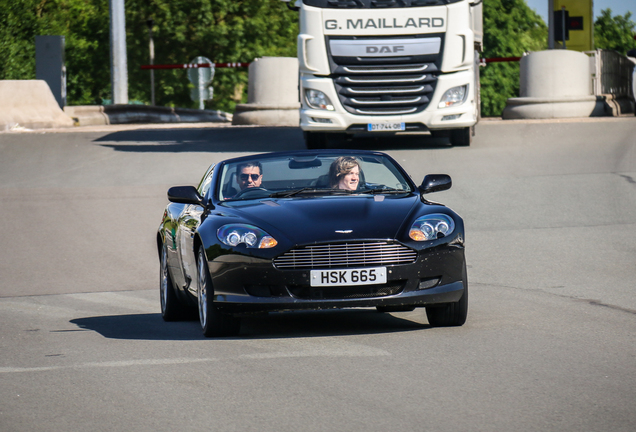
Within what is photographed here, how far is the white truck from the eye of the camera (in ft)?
70.3

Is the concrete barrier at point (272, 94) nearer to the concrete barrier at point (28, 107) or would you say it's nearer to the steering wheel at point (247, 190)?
the concrete barrier at point (28, 107)

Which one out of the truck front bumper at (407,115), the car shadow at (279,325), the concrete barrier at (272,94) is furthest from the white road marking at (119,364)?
the concrete barrier at (272,94)

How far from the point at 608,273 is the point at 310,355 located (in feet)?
17.0

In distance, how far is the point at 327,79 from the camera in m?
21.9

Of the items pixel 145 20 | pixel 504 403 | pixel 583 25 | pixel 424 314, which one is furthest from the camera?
pixel 145 20

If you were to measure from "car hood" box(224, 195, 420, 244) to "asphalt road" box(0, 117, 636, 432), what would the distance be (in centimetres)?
73

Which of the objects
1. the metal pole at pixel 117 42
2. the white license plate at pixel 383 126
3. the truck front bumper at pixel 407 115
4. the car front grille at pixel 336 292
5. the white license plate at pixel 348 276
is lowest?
the car front grille at pixel 336 292

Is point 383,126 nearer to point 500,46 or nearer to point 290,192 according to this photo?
point 290,192

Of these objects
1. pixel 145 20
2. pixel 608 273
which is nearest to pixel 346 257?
pixel 608 273

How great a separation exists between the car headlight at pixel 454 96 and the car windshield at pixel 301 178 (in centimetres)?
1300

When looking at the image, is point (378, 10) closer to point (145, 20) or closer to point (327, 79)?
point (327, 79)

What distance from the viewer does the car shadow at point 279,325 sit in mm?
8289

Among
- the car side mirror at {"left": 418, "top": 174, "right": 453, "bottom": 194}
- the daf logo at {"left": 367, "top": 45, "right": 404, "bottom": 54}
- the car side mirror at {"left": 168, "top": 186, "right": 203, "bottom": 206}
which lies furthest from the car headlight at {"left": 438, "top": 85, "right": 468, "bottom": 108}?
the car side mirror at {"left": 168, "top": 186, "right": 203, "bottom": 206}

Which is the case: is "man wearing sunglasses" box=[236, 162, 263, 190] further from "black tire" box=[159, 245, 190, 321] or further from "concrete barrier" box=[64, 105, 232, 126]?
"concrete barrier" box=[64, 105, 232, 126]
